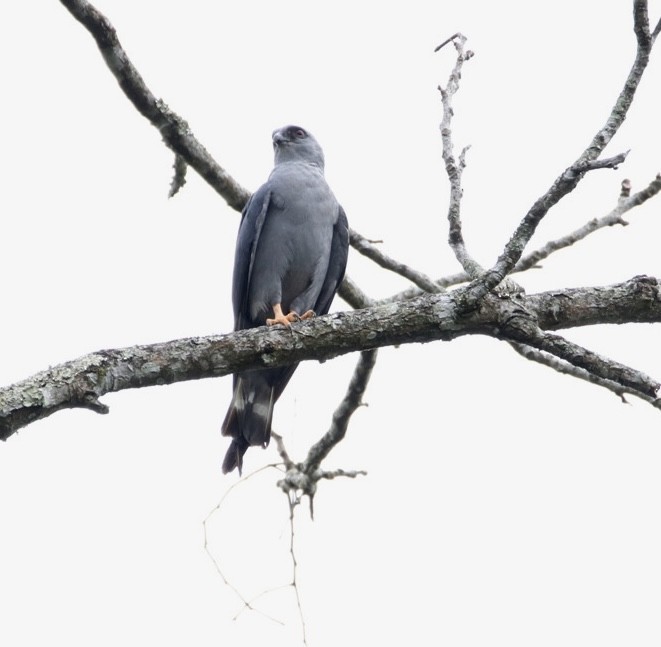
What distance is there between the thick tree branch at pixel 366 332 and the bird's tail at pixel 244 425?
6.30 feet

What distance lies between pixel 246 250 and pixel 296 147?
1.33 meters

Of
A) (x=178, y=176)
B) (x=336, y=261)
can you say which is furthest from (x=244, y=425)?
(x=178, y=176)

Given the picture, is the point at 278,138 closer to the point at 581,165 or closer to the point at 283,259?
the point at 283,259

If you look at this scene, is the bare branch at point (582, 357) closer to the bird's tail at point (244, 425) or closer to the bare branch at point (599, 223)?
the bare branch at point (599, 223)

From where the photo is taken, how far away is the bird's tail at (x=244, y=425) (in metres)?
5.87

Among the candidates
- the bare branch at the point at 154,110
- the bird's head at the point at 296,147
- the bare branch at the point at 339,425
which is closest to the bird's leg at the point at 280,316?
the bare branch at the point at 339,425

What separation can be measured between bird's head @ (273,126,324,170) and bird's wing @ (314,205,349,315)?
2.92 feet

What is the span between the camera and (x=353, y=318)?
401 centimetres

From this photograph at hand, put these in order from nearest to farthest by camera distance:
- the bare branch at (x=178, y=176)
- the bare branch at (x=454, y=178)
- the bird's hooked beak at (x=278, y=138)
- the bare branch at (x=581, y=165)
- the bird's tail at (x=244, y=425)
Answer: the bare branch at (x=581, y=165)
the bare branch at (x=454, y=178)
the bare branch at (x=178, y=176)
the bird's tail at (x=244, y=425)
the bird's hooked beak at (x=278, y=138)

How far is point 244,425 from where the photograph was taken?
5.89 metres

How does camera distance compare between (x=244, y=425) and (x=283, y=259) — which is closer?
(x=244, y=425)

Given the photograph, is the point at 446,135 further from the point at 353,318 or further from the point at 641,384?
the point at 641,384

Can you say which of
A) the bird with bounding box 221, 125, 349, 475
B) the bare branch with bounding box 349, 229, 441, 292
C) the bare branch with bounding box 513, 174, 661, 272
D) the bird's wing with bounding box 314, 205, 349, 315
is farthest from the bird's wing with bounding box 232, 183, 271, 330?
the bare branch with bounding box 513, 174, 661, 272

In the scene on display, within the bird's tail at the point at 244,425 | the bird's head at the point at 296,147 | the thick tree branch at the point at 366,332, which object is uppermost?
the bird's head at the point at 296,147
